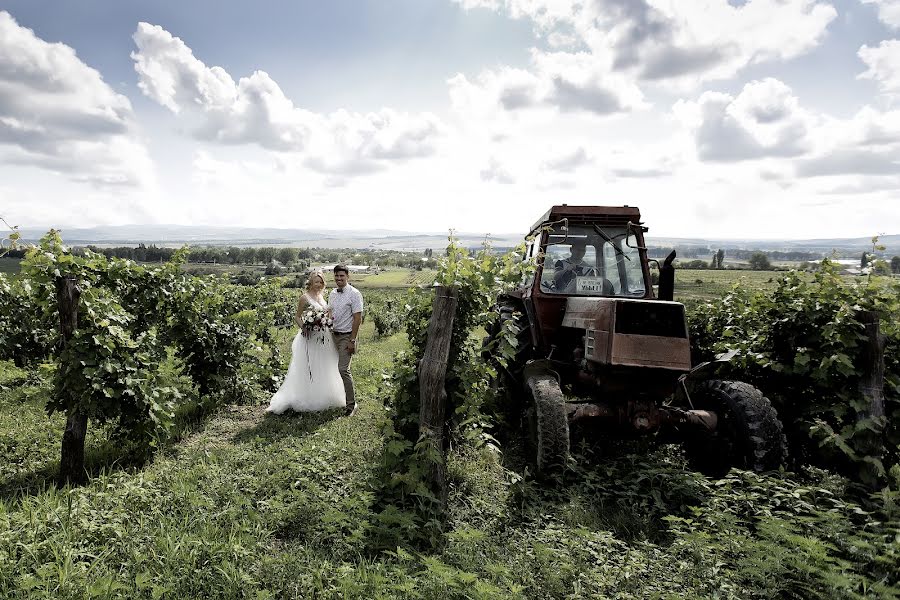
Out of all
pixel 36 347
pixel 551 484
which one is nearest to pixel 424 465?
pixel 551 484

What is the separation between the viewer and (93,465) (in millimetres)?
4938

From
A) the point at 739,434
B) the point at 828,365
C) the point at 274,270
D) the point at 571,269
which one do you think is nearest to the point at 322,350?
the point at 571,269

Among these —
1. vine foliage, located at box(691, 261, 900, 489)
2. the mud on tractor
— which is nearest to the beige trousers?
the mud on tractor

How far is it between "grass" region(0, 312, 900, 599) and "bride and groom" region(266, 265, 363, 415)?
4.93 ft

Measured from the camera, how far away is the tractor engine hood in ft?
15.1

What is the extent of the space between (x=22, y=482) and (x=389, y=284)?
6985 centimetres

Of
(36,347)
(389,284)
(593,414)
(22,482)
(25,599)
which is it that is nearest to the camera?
(25,599)

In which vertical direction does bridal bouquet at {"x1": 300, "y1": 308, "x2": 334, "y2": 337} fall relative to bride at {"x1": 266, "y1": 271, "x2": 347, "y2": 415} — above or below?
above

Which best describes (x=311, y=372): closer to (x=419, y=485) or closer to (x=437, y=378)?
(x=437, y=378)

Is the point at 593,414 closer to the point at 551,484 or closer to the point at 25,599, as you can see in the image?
the point at 551,484

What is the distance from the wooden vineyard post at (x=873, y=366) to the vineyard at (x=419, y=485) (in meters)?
0.08

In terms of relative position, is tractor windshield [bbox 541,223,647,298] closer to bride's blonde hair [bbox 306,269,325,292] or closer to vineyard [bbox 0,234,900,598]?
vineyard [bbox 0,234,900,598]

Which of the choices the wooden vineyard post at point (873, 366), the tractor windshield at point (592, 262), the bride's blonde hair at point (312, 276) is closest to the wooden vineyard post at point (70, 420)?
the bride's blonde hair at point (312, 276)

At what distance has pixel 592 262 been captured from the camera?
622 centimetres
